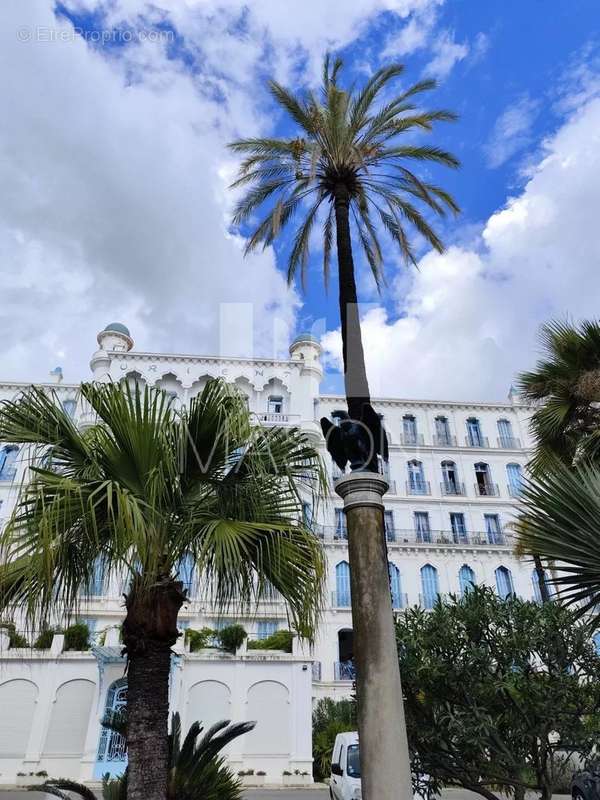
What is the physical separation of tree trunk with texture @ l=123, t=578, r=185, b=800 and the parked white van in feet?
20.2

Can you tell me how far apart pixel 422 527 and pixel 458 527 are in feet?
6.85

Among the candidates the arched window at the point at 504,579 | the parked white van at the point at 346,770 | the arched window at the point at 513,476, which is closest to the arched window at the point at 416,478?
the arched window at the point at 513,476

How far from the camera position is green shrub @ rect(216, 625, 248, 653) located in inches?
895

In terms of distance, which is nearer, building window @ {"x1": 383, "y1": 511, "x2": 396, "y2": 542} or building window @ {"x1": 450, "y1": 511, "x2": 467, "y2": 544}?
building window @ {"x1": 383, "y1": 511, "x2": 396, "y2": 542}

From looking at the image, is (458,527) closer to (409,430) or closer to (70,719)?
(409,430)

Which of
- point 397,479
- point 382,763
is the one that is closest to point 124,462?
point 382,763

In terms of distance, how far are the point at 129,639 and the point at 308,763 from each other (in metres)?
18.7

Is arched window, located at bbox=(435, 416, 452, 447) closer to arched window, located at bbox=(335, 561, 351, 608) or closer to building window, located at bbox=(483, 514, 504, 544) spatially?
building window, located at bbox=(483, 514, 504, 544)

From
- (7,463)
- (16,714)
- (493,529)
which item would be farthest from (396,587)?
(7,463)

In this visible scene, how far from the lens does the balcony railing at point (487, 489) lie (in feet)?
114

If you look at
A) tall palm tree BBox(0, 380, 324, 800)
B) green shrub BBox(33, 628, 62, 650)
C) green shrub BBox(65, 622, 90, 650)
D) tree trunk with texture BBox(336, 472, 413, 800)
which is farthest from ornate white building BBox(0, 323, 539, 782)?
tree trunk with texture BBox(336, 472, 413, 800)

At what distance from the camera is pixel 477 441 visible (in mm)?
36625

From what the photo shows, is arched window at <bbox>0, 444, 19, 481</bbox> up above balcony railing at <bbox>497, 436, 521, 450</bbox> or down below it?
below

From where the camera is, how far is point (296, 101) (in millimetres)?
10219
